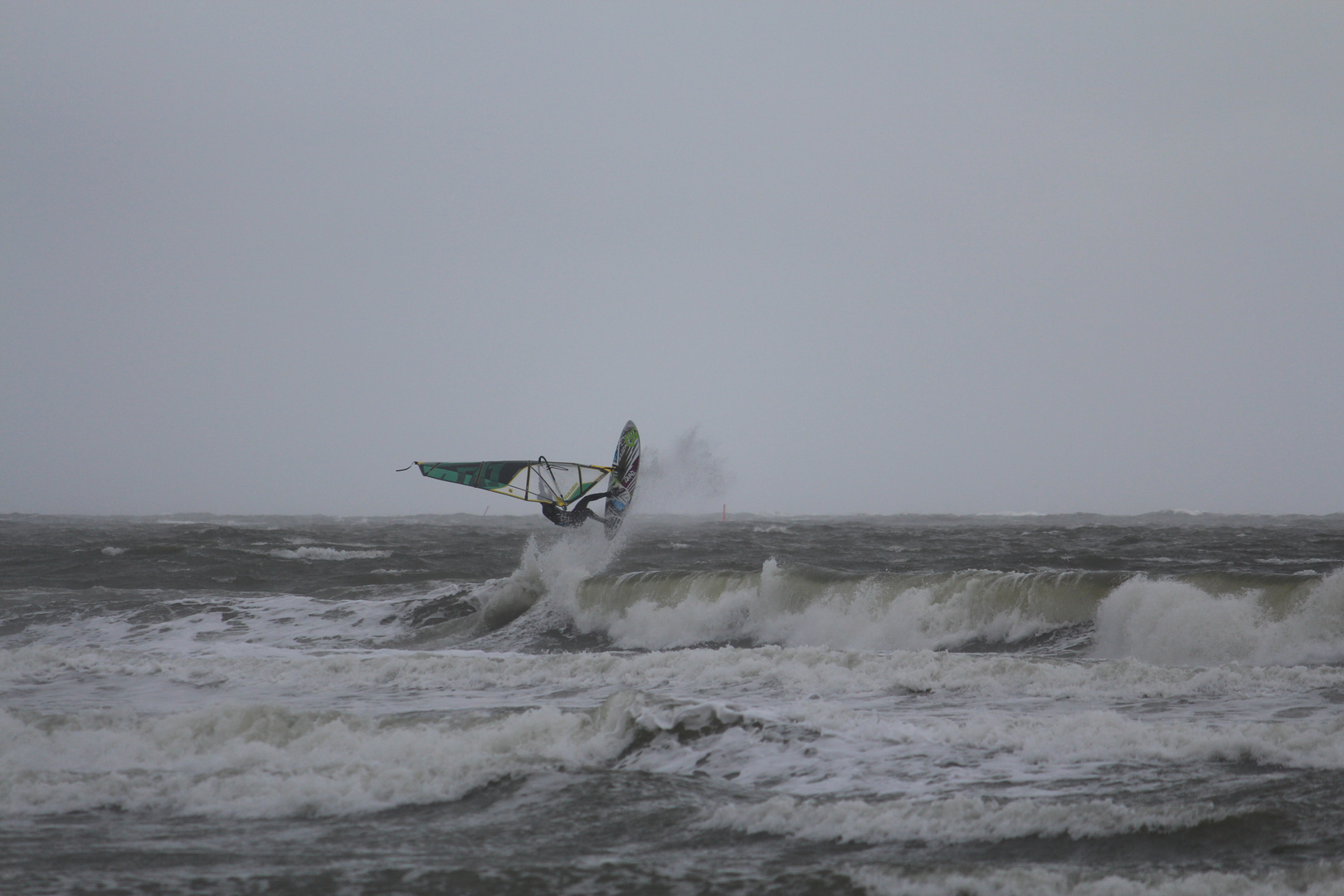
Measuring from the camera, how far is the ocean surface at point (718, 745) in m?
4.90

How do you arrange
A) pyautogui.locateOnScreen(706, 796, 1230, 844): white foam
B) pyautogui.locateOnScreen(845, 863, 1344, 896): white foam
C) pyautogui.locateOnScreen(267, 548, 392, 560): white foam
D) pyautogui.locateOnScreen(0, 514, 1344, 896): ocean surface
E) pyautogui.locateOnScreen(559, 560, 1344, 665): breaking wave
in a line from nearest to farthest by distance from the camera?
1. pyautogui.locateOnScreen(845, 863, 1344, 896): white foam
2. pyautogui.locateOnScreen(0, 514, 1344, 896): ocean surface
3. pyautogui.locateOnScreen(706, 796, 1230, 844): white foam
4. pyautogui.locateOnScreen(559, 560, 1344, 665): breaking wave
5. pyautogui.locateOnScreen(267, 548, 392, 560): white foam

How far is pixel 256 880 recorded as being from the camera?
486 centimetres

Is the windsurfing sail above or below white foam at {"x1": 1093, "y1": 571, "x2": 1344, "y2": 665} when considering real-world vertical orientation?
above

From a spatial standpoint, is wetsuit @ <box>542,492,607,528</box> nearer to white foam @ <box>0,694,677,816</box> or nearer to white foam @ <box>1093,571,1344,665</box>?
white foam @ <box>0,694,677,816</box>

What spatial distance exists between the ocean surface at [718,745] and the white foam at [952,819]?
0.02 m

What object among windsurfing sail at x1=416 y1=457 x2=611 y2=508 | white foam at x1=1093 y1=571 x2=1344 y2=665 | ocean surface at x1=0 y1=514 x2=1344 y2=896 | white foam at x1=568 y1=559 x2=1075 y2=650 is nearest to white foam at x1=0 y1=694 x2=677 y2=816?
ocean surface at x1=0 y1=514 x2=1344 y2=896

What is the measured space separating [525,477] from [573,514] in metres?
1.16

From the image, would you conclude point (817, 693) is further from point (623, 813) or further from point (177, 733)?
point (177, 733)

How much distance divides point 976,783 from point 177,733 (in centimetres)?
648

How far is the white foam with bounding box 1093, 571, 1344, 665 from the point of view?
10.7m

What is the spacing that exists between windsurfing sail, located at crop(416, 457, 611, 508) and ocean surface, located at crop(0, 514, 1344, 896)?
2.41m

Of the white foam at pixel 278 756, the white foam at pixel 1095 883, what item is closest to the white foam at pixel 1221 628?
the white foam at pixel 278 756

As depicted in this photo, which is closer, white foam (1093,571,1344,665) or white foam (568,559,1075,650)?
white foam (1093,571,1344,665)

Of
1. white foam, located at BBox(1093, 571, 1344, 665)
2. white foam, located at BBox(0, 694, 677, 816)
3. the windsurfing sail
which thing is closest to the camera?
white foam, located at BBox(0, 694, 677, 816)
